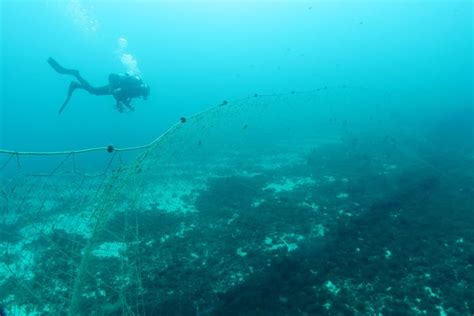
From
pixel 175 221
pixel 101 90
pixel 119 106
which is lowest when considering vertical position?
pixel 175 221

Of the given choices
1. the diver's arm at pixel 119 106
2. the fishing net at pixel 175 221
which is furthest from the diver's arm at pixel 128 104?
the fishing net at pixel 175 221

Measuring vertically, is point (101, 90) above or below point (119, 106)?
above

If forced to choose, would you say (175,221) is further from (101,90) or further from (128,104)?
(101,90)

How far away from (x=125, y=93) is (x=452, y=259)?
15.4 meters

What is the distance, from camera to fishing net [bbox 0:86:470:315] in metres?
7.74

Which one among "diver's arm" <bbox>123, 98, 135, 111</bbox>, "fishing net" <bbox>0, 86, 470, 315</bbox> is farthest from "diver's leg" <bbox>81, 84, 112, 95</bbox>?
"fishing net" <bbox>0, 86, 470, 315</bbox>

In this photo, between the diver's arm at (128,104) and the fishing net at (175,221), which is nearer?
the fishing net at (175,221)

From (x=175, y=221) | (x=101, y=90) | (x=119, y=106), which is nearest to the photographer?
(x=175, y=221)

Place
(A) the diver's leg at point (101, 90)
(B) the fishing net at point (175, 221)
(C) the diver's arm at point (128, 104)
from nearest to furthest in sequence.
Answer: (B) the fishing net at point (175, 221) < (C) the diver's arm at point (128, 104) < (A) the diver's leg at point (101, 90)

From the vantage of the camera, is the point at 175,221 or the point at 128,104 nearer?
the point at 175,221

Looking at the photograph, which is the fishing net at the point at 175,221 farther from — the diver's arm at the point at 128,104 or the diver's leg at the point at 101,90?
the diver's leg at the point at 101,90

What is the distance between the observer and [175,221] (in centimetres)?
1225

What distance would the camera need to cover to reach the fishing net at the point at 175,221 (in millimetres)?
7738

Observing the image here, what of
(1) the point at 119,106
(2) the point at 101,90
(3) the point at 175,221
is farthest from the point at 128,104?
(3) the point at 175,221
